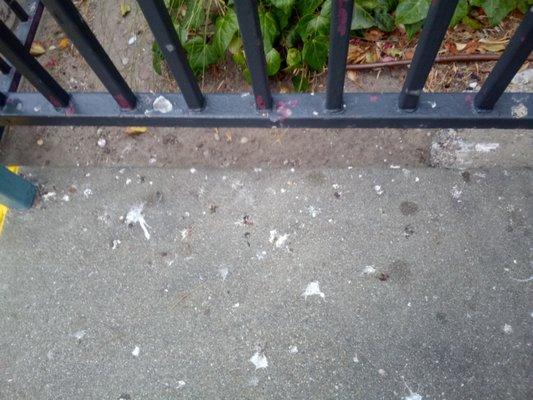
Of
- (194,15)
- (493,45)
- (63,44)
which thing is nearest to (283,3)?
(194,15)

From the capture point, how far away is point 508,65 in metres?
1.32

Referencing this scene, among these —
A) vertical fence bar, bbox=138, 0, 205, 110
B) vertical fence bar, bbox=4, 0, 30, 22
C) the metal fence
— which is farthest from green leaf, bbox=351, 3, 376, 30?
vertical fence bar, bbox=4, 0, 30, 22

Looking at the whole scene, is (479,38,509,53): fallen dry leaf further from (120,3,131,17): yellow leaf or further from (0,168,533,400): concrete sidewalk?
(120,3,131,17): yellow leaf

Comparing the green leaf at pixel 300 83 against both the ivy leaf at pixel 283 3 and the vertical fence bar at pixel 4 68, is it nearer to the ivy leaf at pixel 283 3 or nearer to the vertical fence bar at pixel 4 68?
the ivy leaf at pixel 283 3

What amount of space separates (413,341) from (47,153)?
6.40 feet

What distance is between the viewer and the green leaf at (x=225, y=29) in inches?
94.3

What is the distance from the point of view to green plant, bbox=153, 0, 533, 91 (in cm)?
235

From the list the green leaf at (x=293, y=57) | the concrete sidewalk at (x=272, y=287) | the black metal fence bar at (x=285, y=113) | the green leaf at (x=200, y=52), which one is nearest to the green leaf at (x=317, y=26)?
the green leaf at (x=293, y=57)

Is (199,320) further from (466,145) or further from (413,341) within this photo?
(466,145)

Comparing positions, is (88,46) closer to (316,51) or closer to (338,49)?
(338,49)

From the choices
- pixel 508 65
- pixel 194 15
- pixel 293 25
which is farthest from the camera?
pixel 293 25

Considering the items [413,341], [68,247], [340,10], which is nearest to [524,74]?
[413,341]

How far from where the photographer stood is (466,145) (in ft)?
7.34

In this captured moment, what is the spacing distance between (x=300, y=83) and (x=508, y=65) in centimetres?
133
